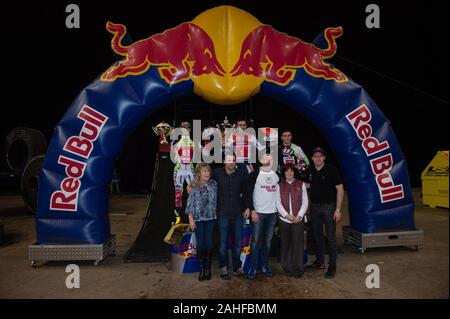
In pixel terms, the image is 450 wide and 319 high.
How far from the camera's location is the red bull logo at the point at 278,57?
5.41m

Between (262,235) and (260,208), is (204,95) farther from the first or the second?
(262,235)

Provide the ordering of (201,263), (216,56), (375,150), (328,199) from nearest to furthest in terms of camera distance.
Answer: (328,199) < (201,263) < (216,56) < (375,150)

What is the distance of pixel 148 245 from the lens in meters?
6.20

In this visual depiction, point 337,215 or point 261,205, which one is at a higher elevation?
point 261,205

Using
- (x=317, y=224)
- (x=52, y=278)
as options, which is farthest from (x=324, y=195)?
(x=52, y=278)

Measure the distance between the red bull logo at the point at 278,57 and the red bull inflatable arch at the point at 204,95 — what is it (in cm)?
2

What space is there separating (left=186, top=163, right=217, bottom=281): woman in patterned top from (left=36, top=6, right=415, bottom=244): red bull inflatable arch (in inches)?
62.6

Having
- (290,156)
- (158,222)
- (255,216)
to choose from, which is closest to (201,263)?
(255,216)

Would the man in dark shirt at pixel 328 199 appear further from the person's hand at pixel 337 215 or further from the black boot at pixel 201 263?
the black boot at pixel 201 263

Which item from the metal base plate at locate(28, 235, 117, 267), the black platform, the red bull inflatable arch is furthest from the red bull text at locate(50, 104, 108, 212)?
the black platform

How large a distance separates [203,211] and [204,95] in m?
2.07

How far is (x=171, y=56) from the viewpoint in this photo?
17.9ft

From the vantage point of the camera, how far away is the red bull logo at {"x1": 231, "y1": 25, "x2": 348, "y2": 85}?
541 centimetres

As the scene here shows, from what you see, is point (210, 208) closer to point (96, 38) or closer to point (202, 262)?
point (202, 262)
